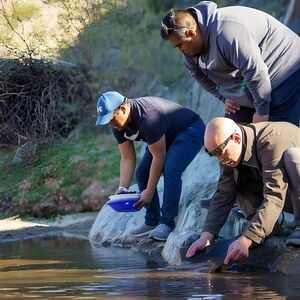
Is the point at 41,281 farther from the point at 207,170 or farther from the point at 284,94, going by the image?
the point at 207,170

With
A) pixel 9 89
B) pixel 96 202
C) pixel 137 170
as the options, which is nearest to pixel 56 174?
pixel 96 202

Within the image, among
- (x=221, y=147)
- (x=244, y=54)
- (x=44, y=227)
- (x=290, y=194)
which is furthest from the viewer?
(x=44, y=227)

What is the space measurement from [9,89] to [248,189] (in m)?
9.24

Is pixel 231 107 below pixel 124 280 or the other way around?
the other way around

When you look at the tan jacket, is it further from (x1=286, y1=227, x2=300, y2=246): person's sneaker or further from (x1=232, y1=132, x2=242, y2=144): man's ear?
(x1=286, y1=227, x2=300, y2=246): person's sneaker

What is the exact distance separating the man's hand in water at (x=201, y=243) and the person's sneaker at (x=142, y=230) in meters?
1.78

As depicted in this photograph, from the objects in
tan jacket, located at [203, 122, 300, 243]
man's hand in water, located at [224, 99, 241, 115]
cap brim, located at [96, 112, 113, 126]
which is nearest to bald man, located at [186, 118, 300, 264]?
tan jacket, located at [203, 122, 300, 243]

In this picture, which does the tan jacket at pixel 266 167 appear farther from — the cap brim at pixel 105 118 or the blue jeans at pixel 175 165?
the blue jeans at pixel 175 165

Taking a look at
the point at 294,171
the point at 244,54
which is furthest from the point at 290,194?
the point at 244,54

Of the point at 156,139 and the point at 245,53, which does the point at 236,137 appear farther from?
the point at 156,139

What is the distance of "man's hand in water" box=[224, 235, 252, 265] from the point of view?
5168 millimetres

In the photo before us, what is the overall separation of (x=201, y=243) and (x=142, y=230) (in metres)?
2.10

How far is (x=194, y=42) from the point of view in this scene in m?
5.62

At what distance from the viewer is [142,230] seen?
7754 mm
